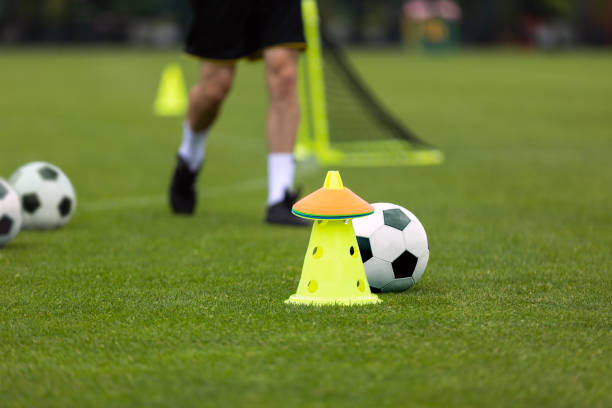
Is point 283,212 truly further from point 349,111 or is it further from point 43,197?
point 349,111

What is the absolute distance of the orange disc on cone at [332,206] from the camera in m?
3.24

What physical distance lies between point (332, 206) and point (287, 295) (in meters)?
0.48

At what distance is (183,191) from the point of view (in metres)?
5.95

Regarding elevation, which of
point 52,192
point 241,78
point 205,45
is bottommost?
point 241,78

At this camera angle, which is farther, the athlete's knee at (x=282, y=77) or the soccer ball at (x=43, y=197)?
the athlete's knee at (x=282, y=77)

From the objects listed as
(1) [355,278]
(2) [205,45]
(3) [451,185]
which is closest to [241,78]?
(3) [451,185]

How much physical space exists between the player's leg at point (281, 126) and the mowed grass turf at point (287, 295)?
18 cm

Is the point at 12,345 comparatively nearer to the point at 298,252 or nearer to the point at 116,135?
the point at 298,252

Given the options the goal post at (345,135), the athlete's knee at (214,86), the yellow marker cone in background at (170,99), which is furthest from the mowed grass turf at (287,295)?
the yellow marker cone in background at (170,99)

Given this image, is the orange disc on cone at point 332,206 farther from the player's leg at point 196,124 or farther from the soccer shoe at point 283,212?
the player's leg at point 196,124

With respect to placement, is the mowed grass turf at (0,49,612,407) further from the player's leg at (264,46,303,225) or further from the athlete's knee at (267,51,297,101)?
the athlete's knee at (267,51,297,101)

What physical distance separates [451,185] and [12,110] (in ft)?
30.2

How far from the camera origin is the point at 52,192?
17.0ft

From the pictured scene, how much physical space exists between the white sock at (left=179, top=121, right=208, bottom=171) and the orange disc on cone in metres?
2.72
